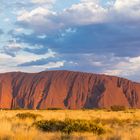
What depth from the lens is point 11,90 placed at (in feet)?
395

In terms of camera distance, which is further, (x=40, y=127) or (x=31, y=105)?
(x=31, y=105)

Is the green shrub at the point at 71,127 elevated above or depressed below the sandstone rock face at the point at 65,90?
below

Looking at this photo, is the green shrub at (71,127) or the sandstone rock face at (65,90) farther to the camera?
the sandstone rock face at (65,90)

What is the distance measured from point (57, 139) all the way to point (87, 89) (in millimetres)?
105439

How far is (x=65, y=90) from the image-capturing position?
11956 centimetres

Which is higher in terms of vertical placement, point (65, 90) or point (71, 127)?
point (65, 90)

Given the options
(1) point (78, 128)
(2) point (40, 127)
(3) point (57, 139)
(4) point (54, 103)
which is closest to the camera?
(3) point (57, 139)

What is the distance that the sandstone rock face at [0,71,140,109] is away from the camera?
11288 cm

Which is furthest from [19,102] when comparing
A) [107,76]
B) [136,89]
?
[136,89]

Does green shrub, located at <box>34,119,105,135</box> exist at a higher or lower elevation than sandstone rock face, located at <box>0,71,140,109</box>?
lower

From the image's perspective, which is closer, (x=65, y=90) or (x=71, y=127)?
(x=71, y=127)

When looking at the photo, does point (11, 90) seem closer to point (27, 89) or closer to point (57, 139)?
point (27, 89)

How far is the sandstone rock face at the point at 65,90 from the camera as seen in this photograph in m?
113

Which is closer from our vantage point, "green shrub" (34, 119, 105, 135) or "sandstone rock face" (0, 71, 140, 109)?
"green shrub" (34, 119, 105, 135)
